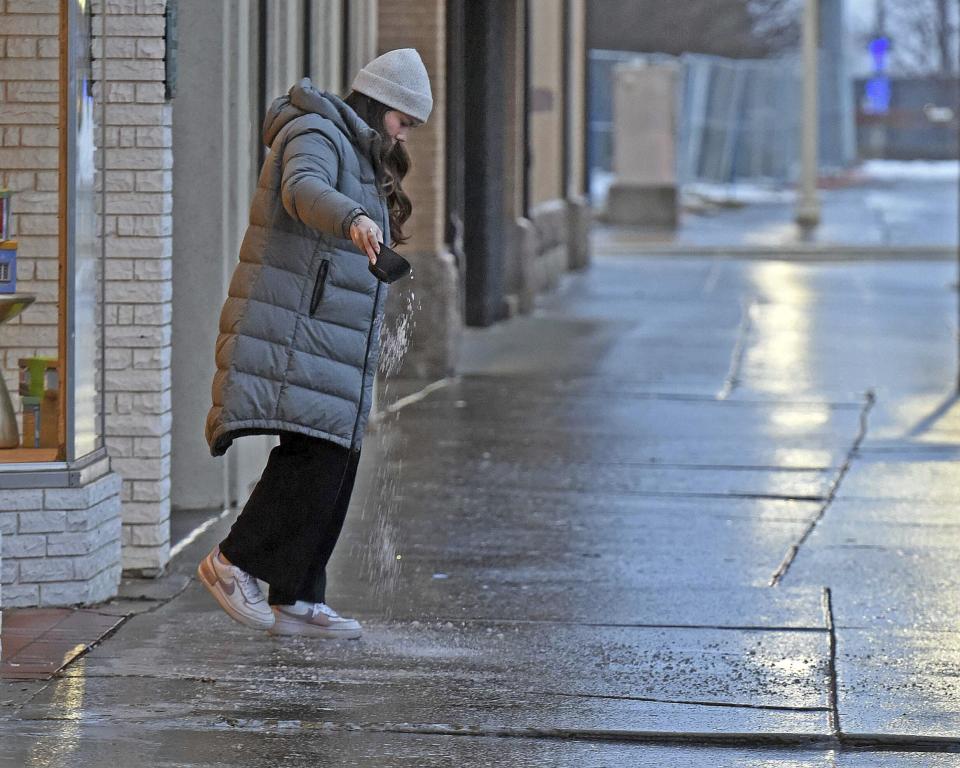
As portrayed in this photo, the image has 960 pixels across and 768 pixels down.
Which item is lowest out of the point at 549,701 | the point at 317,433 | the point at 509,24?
the point at 549,701

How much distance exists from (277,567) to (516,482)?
3.18m

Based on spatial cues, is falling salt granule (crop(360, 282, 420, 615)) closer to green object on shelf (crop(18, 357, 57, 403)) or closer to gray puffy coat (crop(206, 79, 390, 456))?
gray puffy coat (crop(206, 79, 390, 456))

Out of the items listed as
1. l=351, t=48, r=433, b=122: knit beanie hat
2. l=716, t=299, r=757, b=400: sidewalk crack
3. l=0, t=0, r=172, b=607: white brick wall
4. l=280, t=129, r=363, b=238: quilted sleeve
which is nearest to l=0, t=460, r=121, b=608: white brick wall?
l=0, t=0, r=172, b=607: white brick wall

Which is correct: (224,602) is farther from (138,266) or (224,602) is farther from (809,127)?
(809,127)

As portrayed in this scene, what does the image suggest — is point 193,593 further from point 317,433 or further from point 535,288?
point 535,288

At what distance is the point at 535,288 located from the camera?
18.8 meters

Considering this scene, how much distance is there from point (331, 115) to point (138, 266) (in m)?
1.43

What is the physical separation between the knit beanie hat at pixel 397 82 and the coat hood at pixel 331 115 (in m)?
0.10

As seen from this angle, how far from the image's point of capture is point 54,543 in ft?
20.2

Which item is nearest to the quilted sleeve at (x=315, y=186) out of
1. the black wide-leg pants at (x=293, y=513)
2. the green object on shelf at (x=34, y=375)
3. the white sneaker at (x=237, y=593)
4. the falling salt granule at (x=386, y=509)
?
the black wide-leg pants at (x=293, y=513)

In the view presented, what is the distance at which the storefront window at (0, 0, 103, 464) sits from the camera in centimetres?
614

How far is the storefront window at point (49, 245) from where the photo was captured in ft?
20.2

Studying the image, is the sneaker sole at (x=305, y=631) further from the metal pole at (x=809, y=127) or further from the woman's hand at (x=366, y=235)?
the metal pole at (x=809, y=127)

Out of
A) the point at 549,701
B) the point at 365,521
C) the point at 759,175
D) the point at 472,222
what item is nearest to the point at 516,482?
the point at 365,521
